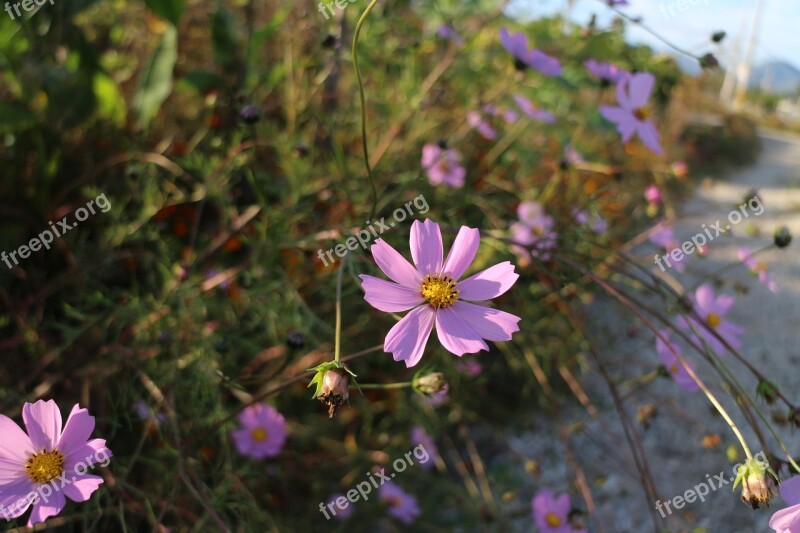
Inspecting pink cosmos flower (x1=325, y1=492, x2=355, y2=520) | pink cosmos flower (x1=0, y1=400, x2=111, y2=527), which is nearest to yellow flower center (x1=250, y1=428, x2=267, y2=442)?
pink cosmos flower (x1=325, y1=492, x2=355, y2=520)

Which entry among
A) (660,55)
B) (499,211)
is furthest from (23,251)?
(660,55)

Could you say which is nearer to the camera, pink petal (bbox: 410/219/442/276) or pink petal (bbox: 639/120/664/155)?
pink petal (bbox: 410/219/442/276)

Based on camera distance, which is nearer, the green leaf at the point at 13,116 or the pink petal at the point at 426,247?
the pink petal at the point at 426,247

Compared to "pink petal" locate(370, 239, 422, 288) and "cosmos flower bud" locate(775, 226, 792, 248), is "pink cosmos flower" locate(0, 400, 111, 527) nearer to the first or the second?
"pink petal" locate(370, 239, 422, 288)

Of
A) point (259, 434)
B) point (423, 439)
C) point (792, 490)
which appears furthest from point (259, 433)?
point (792, 490)

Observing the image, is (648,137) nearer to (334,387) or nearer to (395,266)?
(395,266)

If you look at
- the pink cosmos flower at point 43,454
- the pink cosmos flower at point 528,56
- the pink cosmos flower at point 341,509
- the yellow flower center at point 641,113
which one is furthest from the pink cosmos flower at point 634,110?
the pink cosmos flower at point 43,454

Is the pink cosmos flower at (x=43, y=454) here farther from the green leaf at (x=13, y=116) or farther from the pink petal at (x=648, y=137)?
the pink petal at (x=648, y=137)
